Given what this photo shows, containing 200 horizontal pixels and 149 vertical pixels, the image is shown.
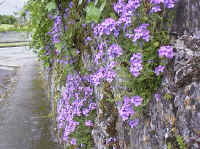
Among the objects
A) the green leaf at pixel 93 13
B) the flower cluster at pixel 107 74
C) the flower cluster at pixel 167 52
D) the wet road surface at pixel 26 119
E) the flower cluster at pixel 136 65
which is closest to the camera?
the flower cluster at pixel 167 52

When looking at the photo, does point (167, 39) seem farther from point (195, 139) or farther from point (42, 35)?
point (42, 35)

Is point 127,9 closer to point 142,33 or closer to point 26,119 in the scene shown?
point 142,33

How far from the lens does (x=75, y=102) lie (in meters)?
3.07

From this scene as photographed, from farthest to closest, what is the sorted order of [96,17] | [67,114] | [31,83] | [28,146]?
[31,83]
[28,146]
[67,114]
[96,17]

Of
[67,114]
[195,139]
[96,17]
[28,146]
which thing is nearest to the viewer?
[195,139]

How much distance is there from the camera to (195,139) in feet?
4.60

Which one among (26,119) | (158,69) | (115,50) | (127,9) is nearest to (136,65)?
(158,69)

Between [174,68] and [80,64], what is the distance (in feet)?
6.06

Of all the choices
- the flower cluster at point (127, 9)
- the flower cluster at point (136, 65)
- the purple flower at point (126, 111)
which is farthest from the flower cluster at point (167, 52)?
the purple flower at point (126, 111)

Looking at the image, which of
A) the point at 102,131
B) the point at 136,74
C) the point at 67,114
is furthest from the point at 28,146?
the point at 136,74

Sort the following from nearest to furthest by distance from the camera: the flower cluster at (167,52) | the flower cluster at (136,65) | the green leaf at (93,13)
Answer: the flower cluster at (167,52) → the flower cluster at (136,65) → the green leaf at (93,13)

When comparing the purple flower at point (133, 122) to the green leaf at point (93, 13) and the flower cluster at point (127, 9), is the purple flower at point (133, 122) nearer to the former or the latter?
the flower cluster at point (127, 9)

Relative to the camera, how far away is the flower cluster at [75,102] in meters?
2.97

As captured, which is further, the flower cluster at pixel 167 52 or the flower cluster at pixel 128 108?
the flower cluster at pixel 128 108
